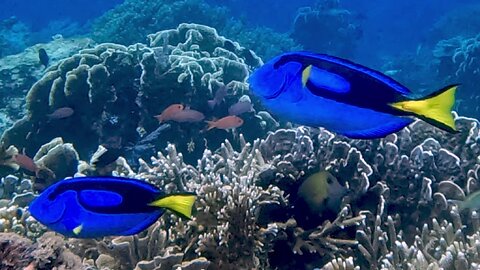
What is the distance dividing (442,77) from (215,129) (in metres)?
12.9

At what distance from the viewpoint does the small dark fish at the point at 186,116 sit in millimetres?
6824

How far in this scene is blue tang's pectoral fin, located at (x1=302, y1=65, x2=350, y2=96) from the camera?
7.38 ft

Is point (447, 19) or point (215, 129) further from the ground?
point (447, 19)

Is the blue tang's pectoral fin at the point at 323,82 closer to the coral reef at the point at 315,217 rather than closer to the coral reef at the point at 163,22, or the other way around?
the coral reef at the point at 315,217

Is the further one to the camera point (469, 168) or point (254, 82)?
point (469, 168)

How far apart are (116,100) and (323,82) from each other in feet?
18.9

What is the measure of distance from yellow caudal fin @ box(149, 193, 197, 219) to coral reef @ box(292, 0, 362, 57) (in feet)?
76.2

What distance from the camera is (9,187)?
6234 mm

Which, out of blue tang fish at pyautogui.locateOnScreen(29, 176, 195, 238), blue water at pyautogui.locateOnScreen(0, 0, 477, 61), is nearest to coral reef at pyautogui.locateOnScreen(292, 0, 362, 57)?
blue water at pyautogui.locateOnScreen(0, 0, 477, 61)

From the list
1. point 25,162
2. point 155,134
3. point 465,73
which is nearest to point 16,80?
point 155,134

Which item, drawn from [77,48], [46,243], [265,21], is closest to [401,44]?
[265,21]

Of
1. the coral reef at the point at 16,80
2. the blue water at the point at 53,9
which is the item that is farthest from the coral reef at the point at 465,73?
the blue water at the point at 53,9

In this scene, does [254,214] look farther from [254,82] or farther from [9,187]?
[9,187]

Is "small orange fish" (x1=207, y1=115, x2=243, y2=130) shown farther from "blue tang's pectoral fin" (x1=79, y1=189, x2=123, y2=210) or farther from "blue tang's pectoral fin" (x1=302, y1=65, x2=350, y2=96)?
"blue tang's pectoral fin" (x1=302, y1=65, x2=350, y2=96)
